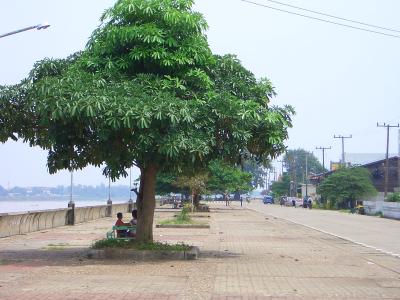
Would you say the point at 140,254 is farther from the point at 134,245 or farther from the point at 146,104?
the point at 146,104

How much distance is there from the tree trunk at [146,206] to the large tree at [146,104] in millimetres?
26

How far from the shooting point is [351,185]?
7156 centimetres

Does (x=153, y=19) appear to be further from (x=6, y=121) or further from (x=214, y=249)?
(x=214, y=249)

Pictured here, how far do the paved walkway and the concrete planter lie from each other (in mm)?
341

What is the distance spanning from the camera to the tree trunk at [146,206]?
16.0 meters

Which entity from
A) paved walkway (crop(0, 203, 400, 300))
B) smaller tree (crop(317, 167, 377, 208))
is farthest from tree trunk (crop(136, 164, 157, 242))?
smaller tree (crop(317, 167, 377, 208))

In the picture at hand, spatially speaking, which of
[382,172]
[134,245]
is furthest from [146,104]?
[382,172]

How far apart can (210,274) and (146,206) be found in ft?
13.1

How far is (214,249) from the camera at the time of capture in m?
18.6

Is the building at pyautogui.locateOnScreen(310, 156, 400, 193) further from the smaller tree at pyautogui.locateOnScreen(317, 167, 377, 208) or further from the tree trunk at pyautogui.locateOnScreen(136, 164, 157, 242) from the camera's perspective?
the tree trunk at pyautogui.locateOnScreen(136, 164, 157, 242)

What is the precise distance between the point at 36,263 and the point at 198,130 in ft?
16.0

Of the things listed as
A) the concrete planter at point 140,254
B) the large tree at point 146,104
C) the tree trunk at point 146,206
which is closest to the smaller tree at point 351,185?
the large tree at point 146,104

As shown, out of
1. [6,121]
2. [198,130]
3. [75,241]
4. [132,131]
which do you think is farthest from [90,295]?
[75,241]

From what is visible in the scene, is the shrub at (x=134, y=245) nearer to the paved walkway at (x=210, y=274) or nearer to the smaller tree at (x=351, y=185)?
the paved walkway at (x=210, y=274)
